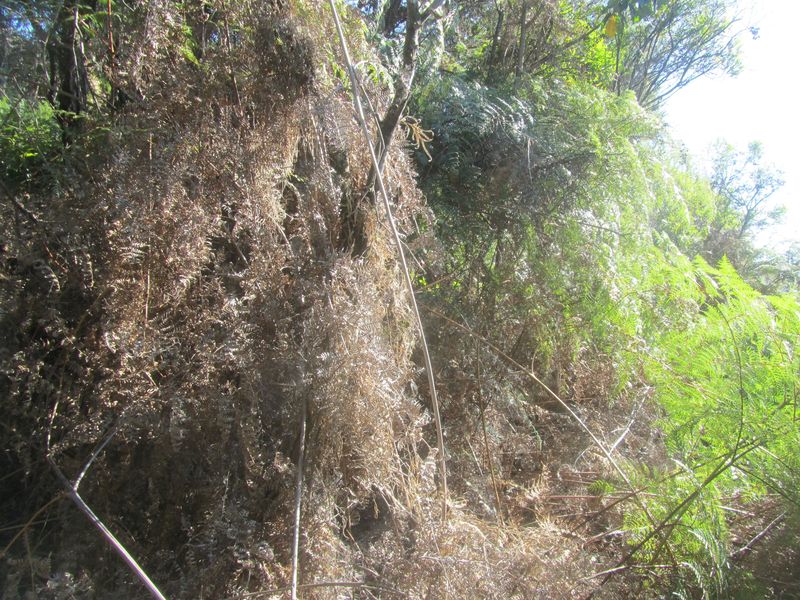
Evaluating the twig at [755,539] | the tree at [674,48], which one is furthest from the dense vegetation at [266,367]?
the tree at [674,48]

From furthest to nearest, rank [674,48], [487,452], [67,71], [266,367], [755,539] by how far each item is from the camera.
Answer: [674,48] → [487,452] → [67,71] → [755,539] → [266,367]

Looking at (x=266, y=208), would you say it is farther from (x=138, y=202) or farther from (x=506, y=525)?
(x=506, y=525)

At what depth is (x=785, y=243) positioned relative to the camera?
32.7ft

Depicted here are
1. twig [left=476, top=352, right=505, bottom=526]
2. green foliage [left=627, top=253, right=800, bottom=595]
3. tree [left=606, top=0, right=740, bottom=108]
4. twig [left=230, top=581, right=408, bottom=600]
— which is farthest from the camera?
tree [left=606, top=0, right=740, bottom=108]

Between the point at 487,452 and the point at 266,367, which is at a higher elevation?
the point at 266,367

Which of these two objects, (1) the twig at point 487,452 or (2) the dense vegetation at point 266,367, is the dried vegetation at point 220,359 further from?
(1) the twig at point 487,452

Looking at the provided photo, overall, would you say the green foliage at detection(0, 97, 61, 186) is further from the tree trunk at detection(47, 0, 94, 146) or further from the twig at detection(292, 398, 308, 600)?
the twig at detection(292, 398, 308, 600)

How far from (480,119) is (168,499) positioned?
8.82 ft

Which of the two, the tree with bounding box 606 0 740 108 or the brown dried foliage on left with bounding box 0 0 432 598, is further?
the tree with bounding box 606 0 740 108

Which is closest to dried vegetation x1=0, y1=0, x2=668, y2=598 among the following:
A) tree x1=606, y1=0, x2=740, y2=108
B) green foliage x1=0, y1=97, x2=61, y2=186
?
green foliage x1=0, y1=97, x2=61, y2=186

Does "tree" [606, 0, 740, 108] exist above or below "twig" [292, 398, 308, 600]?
above

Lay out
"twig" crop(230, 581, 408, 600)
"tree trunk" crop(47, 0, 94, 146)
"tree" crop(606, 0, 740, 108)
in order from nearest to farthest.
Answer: "twig" crop(230, 581, 408, 600), "tree trunk" crop(47, 0, 94, 146), "tree" crop(606, 0, 740, 108)

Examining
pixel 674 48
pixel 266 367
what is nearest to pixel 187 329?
pixel 266 367

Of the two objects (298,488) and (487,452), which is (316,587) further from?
(487,452)
